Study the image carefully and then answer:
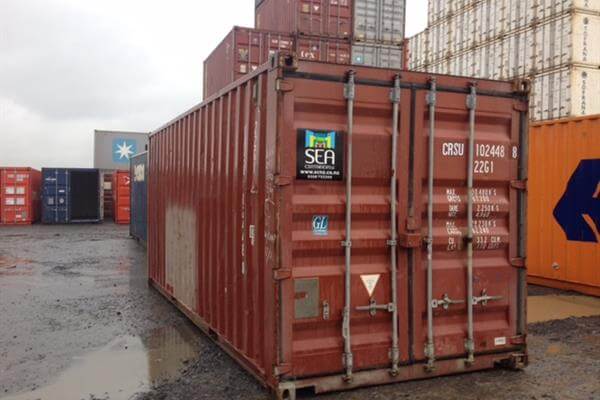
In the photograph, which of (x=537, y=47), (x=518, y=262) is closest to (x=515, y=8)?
(x=537, y=47)

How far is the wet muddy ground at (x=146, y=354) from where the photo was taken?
4.89 metres

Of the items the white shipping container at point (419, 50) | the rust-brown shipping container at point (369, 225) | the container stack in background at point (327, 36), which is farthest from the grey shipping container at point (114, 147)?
the rust-brown shipping container at point (369, 225)

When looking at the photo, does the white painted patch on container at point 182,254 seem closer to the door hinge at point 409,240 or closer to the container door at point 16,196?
the door hinge at point 409,240

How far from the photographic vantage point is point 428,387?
489cm

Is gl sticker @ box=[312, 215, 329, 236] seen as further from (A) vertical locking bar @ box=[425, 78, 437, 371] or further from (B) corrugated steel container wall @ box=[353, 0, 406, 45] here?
(B) corrugated steel container wall @ box=[353, 0, 406, 45]

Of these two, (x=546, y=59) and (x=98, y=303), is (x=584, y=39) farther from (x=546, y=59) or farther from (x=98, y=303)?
(x=98, y=303)

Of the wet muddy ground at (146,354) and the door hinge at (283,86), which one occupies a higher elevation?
the door hinge at (283,86)

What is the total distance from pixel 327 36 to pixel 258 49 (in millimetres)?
2394

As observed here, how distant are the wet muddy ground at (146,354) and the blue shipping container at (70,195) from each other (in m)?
16.5

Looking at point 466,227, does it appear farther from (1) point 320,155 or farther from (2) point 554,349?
(2) point 554,349

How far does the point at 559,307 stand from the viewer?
8414 millimetres

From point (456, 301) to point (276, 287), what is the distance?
5.77 ft

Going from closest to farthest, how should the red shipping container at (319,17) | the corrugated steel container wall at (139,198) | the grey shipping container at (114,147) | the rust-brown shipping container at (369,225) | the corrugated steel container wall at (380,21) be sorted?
the rust-brown shipping container at (369,225), the corrugated steel container wall at (139,198), the red shipping container at (319,17), the corrugated steel container wall at (380,21), the grey shipping container at (114,147)

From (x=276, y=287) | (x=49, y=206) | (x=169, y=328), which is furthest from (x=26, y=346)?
(x=49, y=206)
